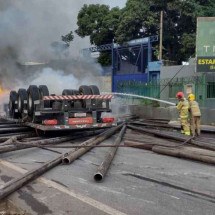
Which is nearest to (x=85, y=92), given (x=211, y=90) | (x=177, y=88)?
(x=211, y=90)

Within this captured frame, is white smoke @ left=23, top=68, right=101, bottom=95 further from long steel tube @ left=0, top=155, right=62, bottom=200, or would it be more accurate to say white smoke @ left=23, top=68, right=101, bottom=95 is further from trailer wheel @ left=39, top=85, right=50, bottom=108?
long steel tube @ left=0, top=155, right=62, bottom=200

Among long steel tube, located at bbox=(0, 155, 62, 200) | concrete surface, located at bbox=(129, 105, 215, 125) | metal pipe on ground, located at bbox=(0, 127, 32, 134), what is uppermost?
concrete surface, located at bbox=(129, 105, 215, 125)

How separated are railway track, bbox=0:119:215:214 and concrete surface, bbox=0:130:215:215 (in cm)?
13

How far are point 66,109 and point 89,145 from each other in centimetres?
185

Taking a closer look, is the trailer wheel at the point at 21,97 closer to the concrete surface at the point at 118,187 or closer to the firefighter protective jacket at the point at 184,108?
the concrete surface at the point at 118,187

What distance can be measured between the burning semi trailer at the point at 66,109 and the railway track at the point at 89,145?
0.38 metres

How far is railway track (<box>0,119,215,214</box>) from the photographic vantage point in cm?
625

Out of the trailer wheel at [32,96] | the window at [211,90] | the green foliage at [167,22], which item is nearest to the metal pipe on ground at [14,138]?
the trailer wheel at [32,96]

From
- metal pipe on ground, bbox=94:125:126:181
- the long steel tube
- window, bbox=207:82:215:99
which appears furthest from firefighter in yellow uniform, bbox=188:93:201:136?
the long steel tube

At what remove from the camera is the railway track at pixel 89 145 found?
6.25m

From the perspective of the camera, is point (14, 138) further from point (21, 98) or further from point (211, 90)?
point (211, 90)

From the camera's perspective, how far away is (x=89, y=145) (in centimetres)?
906

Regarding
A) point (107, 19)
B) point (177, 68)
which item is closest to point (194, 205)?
point (177, 68)

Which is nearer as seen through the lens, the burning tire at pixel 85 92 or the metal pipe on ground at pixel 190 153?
the metal pipe on ground at pixel 190 153
